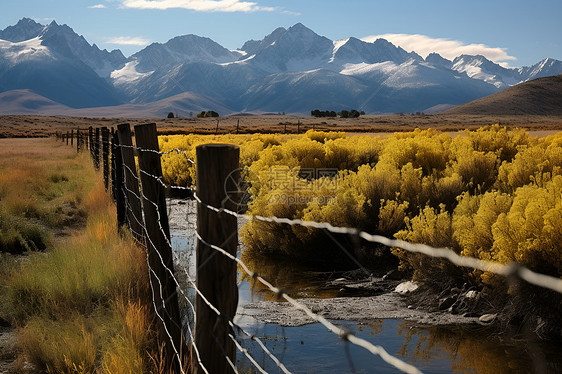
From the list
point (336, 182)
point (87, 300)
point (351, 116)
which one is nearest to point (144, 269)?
point (87, 300)

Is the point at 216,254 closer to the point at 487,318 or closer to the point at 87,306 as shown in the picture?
the point at 87,306

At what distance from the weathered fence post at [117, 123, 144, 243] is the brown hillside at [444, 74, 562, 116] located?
607 feet

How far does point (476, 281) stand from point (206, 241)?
4.61 metres

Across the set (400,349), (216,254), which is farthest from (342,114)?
(216,254)

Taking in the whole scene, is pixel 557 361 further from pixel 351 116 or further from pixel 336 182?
pixel 351 116

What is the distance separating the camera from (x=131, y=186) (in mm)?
6312

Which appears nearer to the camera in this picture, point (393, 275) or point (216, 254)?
point (216, 254)

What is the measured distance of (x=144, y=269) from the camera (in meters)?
5.47

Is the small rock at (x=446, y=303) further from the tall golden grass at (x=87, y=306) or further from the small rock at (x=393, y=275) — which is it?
the tall golden grass at (x=87, y=306)

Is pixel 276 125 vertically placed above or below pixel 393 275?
above

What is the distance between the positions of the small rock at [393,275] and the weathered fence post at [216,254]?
17.4 ft

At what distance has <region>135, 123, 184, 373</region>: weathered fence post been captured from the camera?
13.6 ft

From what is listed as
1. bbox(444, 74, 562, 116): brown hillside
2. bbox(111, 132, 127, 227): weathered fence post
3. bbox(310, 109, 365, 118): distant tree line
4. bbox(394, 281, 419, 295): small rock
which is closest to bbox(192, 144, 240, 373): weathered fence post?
bbox(394, 281, 419, 295): small rock

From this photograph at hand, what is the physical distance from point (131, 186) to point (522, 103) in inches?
7832
